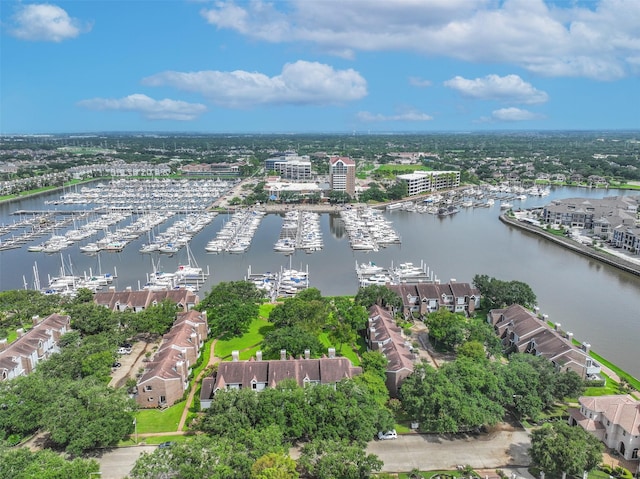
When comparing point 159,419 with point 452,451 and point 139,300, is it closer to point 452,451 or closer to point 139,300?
point 452,451

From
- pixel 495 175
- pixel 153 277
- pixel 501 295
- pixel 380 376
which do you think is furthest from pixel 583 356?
pixel 495 175

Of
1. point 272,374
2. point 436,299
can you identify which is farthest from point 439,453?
point 436,299

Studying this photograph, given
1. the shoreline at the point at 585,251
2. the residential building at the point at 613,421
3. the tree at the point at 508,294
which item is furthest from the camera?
the shoreline at the point at 585,251

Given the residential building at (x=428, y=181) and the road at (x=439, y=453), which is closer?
the road at (x=439, y=453)

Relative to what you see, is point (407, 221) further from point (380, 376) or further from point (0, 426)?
point (0, 426)

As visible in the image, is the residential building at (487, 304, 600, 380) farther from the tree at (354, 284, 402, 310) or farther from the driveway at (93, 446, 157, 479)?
the driveway at (93, 446, 157, 479)

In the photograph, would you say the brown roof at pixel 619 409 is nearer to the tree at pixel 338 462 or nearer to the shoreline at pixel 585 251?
the tree at pixel 338 462

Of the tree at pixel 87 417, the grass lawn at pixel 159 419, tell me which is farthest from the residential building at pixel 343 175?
the tree at pixel 87 417

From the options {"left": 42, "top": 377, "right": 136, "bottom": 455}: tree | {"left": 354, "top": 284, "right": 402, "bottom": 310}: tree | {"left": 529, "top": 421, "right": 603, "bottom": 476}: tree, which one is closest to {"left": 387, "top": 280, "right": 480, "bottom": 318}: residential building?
{"left": 354, "top": 284, "right": 402, "bottom": 310}: tree
